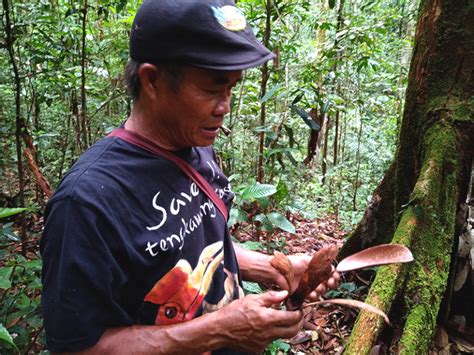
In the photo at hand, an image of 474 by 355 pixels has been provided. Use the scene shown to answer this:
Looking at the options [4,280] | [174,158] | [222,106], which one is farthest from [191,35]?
[4,280]

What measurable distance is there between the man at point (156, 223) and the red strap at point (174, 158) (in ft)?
0.05

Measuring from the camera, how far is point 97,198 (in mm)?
969

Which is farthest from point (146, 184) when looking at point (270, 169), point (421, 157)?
point (270, 169)

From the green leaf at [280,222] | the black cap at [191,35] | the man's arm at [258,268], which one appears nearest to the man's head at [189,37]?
the black cap at [191,35]

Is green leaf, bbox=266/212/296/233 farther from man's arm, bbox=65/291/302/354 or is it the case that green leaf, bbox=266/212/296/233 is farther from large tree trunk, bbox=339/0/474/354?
man's arm, bbox=65/291/302/354

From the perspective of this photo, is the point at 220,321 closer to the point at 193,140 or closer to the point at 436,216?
the point at 193,140

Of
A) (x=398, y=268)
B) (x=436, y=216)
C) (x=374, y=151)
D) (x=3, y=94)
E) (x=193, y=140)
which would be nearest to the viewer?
(x=193, y=140)

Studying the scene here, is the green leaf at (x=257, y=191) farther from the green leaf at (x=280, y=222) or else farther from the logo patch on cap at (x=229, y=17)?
the logo patch on cap at (x=229, y=17)

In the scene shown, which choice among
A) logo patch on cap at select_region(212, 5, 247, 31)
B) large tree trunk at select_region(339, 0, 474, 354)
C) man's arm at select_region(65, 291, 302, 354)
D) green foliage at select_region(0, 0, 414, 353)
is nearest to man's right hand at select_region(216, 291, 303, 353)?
man's arm at select_region(65, 291, 302, 354)

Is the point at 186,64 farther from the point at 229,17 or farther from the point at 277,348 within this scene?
the point at 277,348

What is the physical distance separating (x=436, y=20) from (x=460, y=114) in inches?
25.4

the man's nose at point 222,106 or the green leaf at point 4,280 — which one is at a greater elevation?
the man's nose at point 222,106

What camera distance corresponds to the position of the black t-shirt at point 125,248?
3.00 feet

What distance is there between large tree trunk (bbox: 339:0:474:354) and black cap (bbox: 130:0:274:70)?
1.23 m
